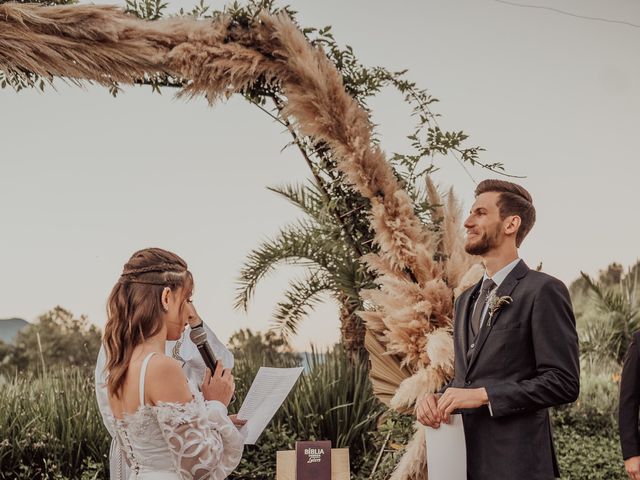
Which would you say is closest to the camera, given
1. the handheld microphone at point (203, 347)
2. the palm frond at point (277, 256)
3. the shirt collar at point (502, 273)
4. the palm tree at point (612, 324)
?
the shirt collar at point (502, 273)

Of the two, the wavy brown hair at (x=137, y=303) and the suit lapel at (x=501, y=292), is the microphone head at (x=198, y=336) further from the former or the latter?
the suit lapel at (x=501, y=292)

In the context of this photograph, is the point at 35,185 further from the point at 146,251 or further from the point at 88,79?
the point at 146,251

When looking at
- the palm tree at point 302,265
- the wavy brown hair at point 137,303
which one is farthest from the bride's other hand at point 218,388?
the palm tree at point 302,265

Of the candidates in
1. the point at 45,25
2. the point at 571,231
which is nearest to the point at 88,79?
the point at 45,25

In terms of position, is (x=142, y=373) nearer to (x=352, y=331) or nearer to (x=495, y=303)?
(x=495, y=303)

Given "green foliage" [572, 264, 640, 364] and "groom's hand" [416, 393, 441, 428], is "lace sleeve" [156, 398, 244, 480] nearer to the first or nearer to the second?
"groom's hand" [416, 393, 441, 428]

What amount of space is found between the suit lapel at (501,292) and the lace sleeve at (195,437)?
935 millimetres

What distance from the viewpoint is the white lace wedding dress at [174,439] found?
2564 millimetres

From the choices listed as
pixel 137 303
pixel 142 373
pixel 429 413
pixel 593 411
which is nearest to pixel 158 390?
pixel 142 373

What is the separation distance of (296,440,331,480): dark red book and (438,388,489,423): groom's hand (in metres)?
1.42

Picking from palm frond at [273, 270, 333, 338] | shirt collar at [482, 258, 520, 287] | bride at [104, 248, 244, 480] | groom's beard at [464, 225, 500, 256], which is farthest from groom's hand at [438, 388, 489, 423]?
palm frond at [273, 270, 333, 338]

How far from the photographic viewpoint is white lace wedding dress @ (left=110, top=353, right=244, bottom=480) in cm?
256

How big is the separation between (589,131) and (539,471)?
23.3 ft

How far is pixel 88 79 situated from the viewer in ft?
14.7
